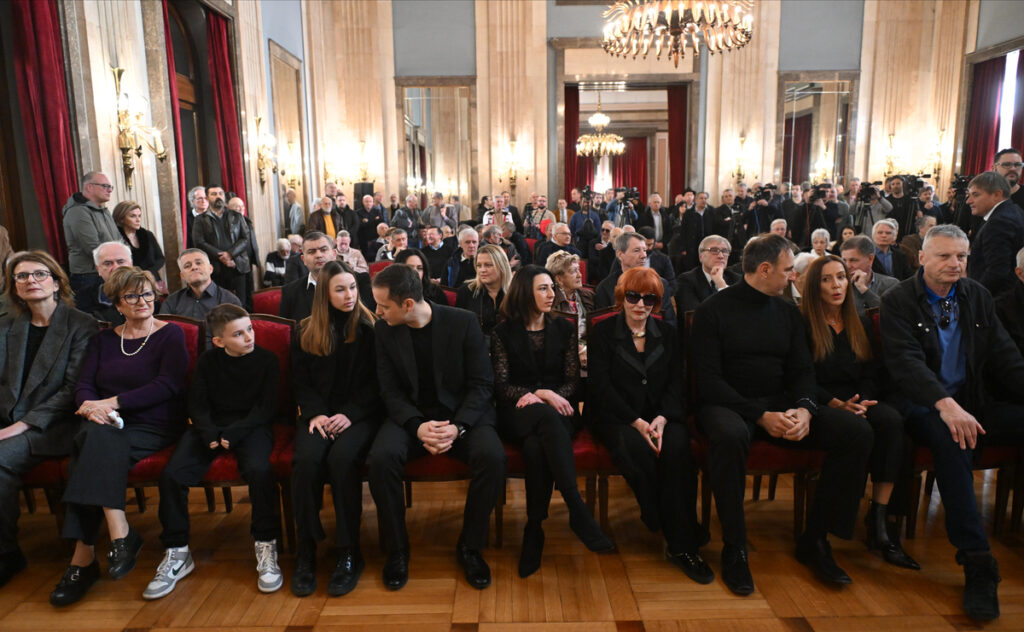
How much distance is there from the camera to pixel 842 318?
298 cm

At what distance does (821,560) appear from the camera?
2.66 metres

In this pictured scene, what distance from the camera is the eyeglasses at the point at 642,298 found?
285 cm

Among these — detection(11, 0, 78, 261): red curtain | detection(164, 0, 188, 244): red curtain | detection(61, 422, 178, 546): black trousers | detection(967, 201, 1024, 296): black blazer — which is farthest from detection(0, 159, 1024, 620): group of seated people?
detection(164, 0, 188, 244): red curtain

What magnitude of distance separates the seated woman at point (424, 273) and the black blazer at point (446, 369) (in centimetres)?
126

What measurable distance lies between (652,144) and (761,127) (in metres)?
9.57

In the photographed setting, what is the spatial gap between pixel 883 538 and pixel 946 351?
2.78ft

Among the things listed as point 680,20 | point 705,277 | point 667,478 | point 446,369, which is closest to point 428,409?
point 446,369

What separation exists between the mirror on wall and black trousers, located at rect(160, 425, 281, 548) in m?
12.0

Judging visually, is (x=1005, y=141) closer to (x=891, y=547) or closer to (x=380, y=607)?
(x=891, y=547)

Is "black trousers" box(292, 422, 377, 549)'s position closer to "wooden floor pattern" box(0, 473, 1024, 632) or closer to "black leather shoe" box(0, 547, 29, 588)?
"wooden floor pattern" box(0, 473, 1024, 632)

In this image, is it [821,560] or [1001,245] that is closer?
[821,560]

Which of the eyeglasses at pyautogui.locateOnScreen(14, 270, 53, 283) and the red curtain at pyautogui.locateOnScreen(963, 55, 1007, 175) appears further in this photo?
the red curtain at pyautogui.locateOnScreen(963, 55, 1007, 175)

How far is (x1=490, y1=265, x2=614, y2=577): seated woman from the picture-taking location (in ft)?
8.83

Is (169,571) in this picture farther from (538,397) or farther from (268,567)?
(538,397)
